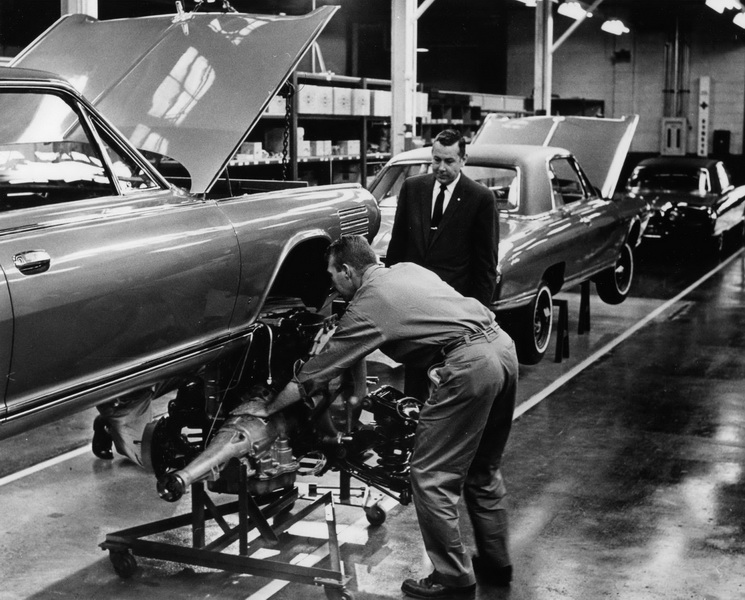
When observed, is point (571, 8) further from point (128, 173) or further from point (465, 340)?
point (465, 340)

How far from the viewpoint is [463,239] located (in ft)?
19.6

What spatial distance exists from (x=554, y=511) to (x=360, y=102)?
8822mm

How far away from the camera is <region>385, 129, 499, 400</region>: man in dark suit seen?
19.4ft

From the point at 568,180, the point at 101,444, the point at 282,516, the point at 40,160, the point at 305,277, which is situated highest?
the point at 40,160

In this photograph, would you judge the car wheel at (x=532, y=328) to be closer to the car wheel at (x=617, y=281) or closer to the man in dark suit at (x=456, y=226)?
the car wheel at (x=617, y=281)

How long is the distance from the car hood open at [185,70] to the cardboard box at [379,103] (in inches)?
328

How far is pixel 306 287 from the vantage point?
18.8ft

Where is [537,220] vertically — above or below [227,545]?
above

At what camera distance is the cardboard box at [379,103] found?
13836 millimetres

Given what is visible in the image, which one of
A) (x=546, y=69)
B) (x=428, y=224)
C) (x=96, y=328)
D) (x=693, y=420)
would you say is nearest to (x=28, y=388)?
(x=96, y=328)

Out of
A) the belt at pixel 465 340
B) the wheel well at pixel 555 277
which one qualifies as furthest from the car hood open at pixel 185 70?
the wheel well at pixel 555 277

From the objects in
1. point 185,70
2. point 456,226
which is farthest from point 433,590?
point 185,70

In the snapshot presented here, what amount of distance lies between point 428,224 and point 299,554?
2.13m

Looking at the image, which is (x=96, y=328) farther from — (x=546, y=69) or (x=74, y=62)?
(x=546, y=69)
